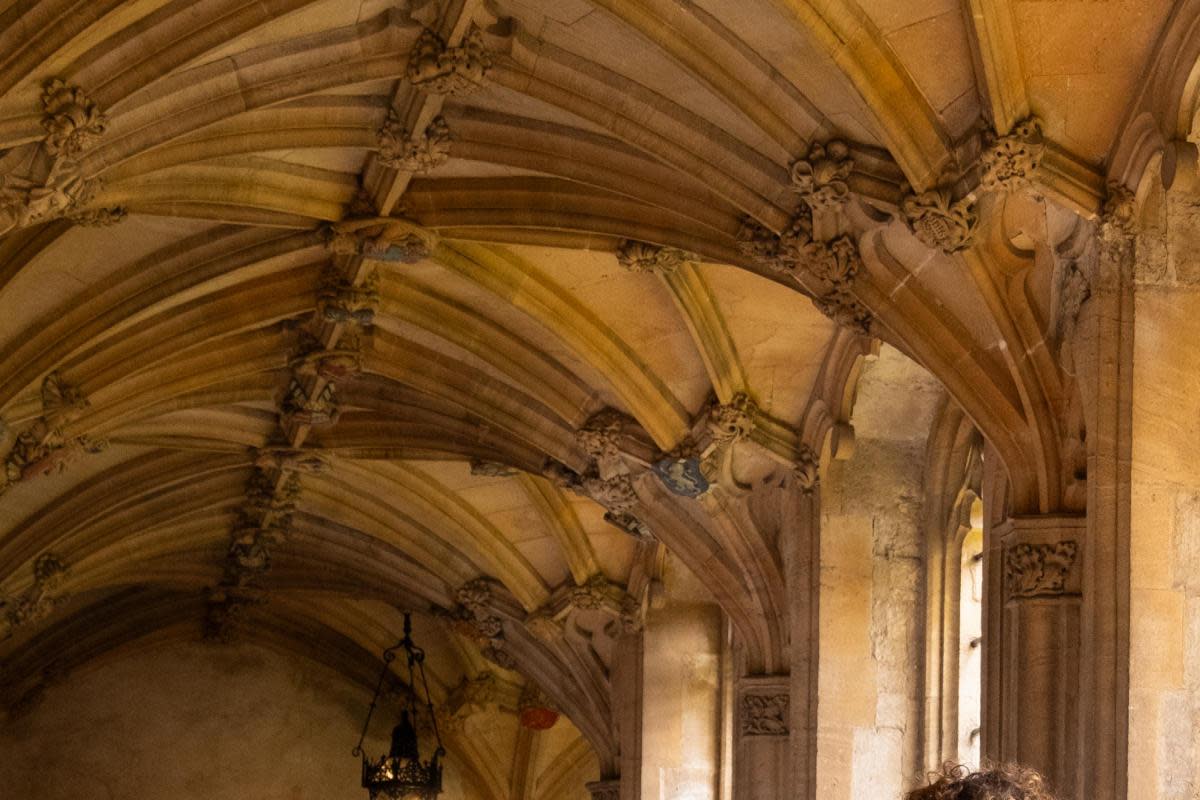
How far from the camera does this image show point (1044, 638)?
11711mm

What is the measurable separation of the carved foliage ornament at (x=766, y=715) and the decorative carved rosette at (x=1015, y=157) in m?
6.38

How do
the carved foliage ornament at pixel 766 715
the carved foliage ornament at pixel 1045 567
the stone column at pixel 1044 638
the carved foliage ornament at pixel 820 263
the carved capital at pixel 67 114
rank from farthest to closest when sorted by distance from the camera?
the carved foliage ornament at pixel 766 715
the carved foliage ornament at pixel 820 263
the carved capital at pixel 67 114
the carved foliage ornament at pixel 1045 567
the stone column at pixel 1044 638

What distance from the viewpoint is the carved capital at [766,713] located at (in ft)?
55.2

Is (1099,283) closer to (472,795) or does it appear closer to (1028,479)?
(1028,479)

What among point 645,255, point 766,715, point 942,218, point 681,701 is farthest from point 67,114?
point 681,701

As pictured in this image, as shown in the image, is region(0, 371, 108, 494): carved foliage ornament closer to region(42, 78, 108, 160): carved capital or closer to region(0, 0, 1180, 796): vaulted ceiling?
region(0, 0, 1180, 796): vaulted ceiling

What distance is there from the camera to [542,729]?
25797 millimetres

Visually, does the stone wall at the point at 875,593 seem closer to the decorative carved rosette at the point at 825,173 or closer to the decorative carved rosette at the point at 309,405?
the decorative carved rosette at the point at 825,173

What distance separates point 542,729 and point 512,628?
3705mm

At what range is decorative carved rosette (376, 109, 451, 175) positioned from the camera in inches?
541

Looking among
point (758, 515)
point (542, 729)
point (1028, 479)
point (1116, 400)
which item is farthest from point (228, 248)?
point (542, 729)

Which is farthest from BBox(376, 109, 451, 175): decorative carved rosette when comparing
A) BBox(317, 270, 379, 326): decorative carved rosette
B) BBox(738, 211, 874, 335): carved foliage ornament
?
BBox(317, 270, 379, 326): decorative carved rosette

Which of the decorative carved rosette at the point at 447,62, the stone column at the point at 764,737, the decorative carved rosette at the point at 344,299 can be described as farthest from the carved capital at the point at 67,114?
the stone column at the point at 764,737

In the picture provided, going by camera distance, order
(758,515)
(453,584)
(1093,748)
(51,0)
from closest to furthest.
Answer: (1093,748), (51,0), (758,515), (453,584)
